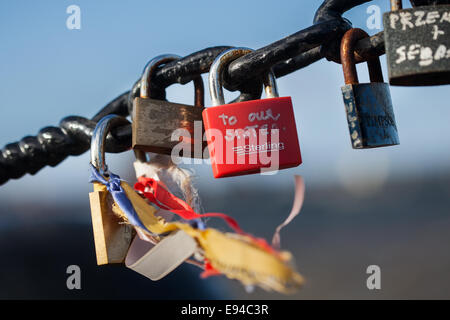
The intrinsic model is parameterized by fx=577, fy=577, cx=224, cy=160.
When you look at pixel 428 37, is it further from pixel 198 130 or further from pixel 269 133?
pixel 198 130

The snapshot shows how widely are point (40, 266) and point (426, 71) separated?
558 cm

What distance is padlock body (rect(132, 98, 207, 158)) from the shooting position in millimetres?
1008

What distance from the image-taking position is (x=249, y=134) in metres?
0.87

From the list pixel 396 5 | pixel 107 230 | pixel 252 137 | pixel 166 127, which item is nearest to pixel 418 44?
pixel 396 5

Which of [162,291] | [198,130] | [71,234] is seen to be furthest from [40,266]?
[198,130]

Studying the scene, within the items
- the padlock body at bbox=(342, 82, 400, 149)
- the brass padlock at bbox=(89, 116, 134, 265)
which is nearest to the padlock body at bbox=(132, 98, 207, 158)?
the brass padlock at bbox=(89, 116, 134, 265)

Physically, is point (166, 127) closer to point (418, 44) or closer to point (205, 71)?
point (205, 71)

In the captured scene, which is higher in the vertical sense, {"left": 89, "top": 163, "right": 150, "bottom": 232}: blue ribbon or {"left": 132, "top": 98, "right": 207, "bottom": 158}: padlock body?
{"left": 132, "top": 98, "right": 207, "bottom": 158}: padlock body

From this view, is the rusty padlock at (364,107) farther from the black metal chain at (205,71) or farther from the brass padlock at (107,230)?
the brass padlock at (107,230)

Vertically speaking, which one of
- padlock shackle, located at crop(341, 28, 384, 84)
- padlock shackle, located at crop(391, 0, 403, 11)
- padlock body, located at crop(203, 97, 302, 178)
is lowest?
padlock body, located at crop(203, 97, 302, 178)

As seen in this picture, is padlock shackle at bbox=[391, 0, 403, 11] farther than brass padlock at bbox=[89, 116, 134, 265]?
No

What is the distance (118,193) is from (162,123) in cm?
16

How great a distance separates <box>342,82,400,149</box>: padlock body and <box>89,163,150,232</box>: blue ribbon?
0.34 m

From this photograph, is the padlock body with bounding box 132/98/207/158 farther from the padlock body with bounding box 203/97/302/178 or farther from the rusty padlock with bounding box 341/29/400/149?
the rusty padlock with bounding box 341/29/400/149
